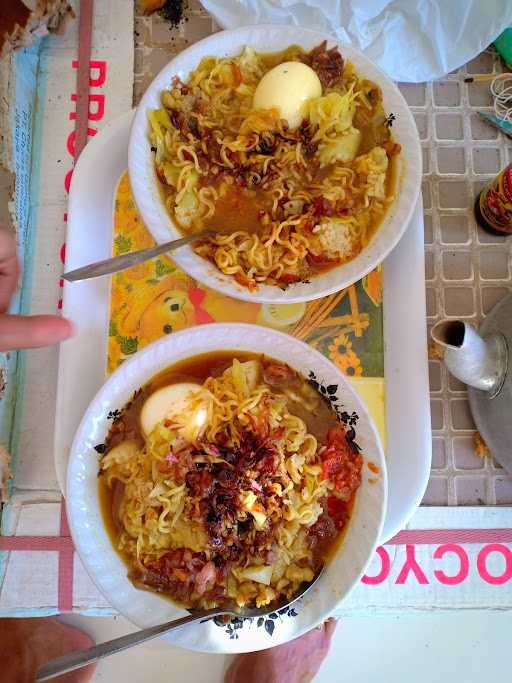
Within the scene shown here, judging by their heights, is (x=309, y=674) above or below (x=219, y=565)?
below

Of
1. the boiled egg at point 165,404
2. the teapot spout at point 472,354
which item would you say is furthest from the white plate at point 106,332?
the boiled egg at point 165,404

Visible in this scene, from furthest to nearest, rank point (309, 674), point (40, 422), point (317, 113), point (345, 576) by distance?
1. point (309, 674)
2. point (40, 422)
3. point (317, 113)
4. point (345, 576)

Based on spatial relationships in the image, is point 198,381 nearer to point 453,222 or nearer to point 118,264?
point 118,264

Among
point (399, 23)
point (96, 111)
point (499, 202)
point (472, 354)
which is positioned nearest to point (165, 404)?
point (472, 354)

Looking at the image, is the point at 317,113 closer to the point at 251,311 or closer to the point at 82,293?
the point at 251,311

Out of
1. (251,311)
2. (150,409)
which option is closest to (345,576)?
(150,409)

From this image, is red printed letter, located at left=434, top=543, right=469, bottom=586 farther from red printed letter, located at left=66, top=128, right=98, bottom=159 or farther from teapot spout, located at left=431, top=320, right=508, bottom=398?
red printed letter, located at left=66, top=128, right=98, bottom=159

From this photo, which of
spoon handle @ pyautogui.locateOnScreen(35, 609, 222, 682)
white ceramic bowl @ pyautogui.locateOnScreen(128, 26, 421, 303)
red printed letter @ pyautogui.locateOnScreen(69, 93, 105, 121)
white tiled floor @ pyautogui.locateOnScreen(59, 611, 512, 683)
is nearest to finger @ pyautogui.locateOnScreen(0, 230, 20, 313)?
white ceramic bowl @ pyautogui.locateOnScreen(128, 26, 421, 303)
